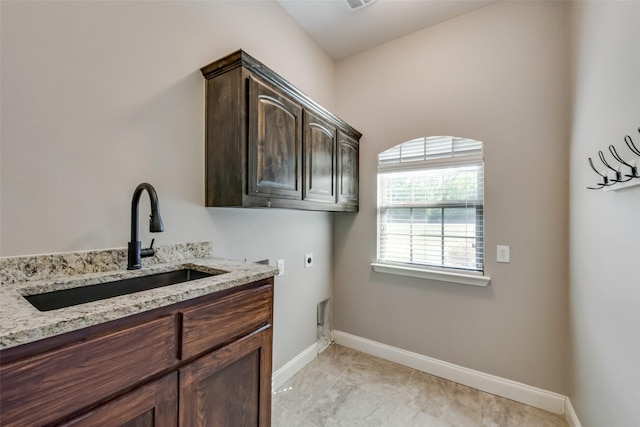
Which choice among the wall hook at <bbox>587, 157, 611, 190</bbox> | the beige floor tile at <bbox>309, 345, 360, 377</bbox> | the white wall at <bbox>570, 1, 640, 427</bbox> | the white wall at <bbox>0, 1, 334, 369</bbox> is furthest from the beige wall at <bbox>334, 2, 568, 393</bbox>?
the white wall at <bbox>0, 1, 334, 369</bbox>

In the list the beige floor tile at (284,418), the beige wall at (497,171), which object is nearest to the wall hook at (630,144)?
the beige wall at (497,171)

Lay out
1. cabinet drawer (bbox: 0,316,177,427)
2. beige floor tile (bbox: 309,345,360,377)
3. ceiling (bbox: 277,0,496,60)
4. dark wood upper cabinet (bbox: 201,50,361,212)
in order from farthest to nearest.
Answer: beige floor tile (bbox: 309,345,360,377)
ceiling (bbox: 277,0,496,60)
dark wood upper cabinet (bbox: 201,50,361,212)
cabinet drawer (bbox: 0,316,177,427)

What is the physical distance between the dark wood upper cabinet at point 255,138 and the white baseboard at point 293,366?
4.43 feet

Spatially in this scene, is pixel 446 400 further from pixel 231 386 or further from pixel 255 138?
pixel 255 138

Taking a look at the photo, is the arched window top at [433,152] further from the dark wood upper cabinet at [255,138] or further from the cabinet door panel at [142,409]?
the cabinet door panel at [142,409]

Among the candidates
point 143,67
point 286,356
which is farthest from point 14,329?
point 286,356

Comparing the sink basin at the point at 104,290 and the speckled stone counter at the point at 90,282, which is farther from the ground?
the speckled stone counter at the point at 90,282

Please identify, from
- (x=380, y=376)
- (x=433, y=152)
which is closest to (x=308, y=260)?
(x=380, y=376)

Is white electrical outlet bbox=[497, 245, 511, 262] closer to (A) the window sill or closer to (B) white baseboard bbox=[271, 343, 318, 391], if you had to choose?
(A) the window sill

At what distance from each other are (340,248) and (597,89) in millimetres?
2169

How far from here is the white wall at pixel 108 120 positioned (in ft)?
3.28

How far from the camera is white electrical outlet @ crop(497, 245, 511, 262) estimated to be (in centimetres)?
202

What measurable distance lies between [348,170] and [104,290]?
6.49ft

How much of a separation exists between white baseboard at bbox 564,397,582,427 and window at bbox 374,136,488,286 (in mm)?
908
